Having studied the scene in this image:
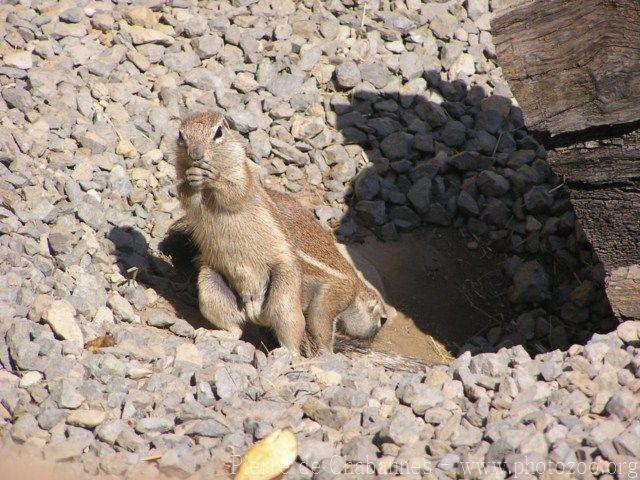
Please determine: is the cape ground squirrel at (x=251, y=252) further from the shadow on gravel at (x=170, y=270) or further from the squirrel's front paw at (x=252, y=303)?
the shadow on gravel at (x=170, y=270)

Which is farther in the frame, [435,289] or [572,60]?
[435,289]

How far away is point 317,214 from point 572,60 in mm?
3345

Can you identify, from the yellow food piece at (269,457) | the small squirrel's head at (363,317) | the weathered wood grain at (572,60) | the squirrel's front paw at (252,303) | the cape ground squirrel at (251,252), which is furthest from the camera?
the small squirrel's head at (363,317)

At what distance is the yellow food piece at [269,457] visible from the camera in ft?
15.1

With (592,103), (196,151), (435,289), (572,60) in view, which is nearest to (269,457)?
(196,151)

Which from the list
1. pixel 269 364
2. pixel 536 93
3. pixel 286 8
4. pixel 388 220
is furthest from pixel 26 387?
pixel 286 8

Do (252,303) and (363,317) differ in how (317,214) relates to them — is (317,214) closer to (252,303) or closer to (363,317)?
(363,317)

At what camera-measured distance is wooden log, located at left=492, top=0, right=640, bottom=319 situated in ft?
18.6

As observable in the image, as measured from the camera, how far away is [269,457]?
15.3 ft

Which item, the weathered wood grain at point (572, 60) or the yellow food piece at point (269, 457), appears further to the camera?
the weathered wood grain at point (572, 60)

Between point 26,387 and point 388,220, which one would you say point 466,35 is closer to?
point 388,220

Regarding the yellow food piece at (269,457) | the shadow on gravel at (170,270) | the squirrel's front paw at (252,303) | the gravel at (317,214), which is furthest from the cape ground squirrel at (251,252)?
the yellow food piece at (269,457)

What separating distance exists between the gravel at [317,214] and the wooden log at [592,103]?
0.74 metres

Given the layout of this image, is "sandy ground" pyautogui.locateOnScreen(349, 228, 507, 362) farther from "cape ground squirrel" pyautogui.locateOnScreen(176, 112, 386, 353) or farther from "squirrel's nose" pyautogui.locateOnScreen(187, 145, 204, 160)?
"squirrel's nose" pyautogui.locateOnScreen(187, 145, 204, 160)
